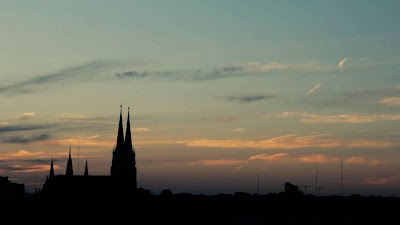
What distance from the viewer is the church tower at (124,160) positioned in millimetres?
177500

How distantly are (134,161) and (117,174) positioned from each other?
15.6 feet

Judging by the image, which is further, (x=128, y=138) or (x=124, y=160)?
(x=128, y=138)

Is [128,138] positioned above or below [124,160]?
above

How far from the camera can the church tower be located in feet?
582

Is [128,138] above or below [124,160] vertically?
above

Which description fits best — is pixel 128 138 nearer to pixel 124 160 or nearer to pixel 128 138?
pixel 128 138

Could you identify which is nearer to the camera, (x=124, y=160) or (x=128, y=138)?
(x=124, y=160)

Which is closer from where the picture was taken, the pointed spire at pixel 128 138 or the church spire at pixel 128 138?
the church spire at pixel 128 138

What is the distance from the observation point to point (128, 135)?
180750mm

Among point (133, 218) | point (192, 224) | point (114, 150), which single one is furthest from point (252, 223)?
point (114, 150)

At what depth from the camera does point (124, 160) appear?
582ft

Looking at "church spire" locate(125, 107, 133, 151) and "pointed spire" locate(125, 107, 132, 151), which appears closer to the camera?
"church spire" locate(125, 107, 133, 151)

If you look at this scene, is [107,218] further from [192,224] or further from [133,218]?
[192,224]

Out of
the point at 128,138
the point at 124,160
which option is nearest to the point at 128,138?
the point at 128,138
